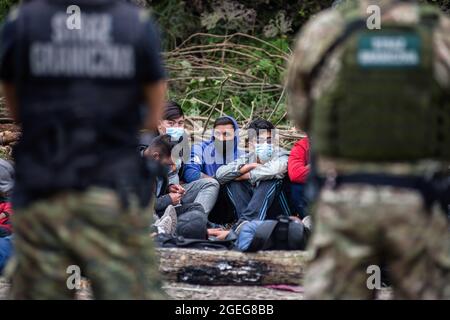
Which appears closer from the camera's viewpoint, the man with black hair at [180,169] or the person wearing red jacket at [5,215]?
the person wearing red jacket at [5,215]

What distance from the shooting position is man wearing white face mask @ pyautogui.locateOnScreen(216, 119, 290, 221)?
8.66m

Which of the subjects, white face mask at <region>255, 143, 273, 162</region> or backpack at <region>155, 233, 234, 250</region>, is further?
white face mask at <region>255, 143, 273, 162</region>

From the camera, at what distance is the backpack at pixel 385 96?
4.11 meters

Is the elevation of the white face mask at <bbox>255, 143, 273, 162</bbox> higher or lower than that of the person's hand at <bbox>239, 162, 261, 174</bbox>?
higher

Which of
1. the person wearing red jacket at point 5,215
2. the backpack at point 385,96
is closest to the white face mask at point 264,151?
the person wearing red jacket at point 5,215

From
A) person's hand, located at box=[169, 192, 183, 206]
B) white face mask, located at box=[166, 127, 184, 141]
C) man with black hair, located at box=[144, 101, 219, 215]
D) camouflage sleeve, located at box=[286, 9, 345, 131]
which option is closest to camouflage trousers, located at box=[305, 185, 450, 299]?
camouflage sleeve, located at box=[286, 9, 345, 131]

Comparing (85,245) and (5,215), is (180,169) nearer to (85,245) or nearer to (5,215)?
(5,215)

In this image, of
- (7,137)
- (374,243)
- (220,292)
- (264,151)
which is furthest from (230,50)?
(374,243)

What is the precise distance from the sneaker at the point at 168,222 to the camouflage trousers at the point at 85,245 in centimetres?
384

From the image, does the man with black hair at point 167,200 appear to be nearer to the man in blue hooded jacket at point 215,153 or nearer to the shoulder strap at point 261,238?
the man in blue hooded jacket at point 215,153

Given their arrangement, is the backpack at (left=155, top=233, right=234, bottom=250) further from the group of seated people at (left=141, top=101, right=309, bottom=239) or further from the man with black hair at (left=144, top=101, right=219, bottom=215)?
the man with black hair at (left=144, top=101, right=219, bottom=215)

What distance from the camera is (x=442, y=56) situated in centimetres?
418

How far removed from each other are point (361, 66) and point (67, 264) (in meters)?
→ 1.33

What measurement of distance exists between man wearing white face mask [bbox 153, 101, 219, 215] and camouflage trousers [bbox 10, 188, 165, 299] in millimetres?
4478
